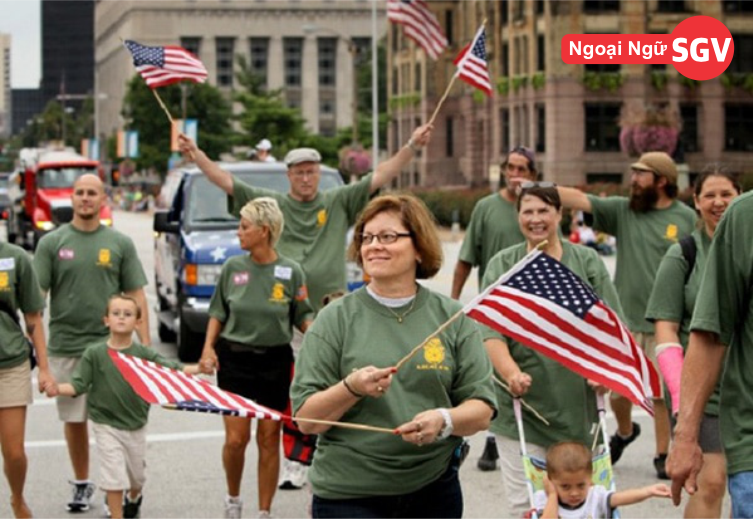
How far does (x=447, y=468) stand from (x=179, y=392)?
1.02 meters

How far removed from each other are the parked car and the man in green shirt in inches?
469

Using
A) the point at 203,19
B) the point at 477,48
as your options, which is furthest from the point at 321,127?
the point at 477,48

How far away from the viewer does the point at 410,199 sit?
5977 millimetres

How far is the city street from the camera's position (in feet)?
34.7

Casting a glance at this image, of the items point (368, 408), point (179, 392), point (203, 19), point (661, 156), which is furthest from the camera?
point (203, 19)

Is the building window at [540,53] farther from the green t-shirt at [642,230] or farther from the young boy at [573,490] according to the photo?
the young boy at [573,490]

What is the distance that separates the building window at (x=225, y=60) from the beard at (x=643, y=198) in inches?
5916

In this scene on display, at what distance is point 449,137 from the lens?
97375 mm

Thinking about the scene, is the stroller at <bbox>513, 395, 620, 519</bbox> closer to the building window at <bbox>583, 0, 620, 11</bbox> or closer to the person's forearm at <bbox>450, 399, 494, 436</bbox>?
the person's forearm at <bbox>450, 399, 494, 436</bbox>

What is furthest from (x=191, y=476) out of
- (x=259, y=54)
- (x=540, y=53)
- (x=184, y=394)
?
(x=259, y=54)

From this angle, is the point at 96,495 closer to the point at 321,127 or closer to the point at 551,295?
the point at 551,295

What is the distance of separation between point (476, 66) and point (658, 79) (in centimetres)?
5851

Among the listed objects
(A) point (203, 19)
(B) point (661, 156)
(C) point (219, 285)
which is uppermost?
(A) point (203, 19)

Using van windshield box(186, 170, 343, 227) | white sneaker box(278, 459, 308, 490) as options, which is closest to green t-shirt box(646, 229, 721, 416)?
white sneaker box(278, 459, 308, 490)
